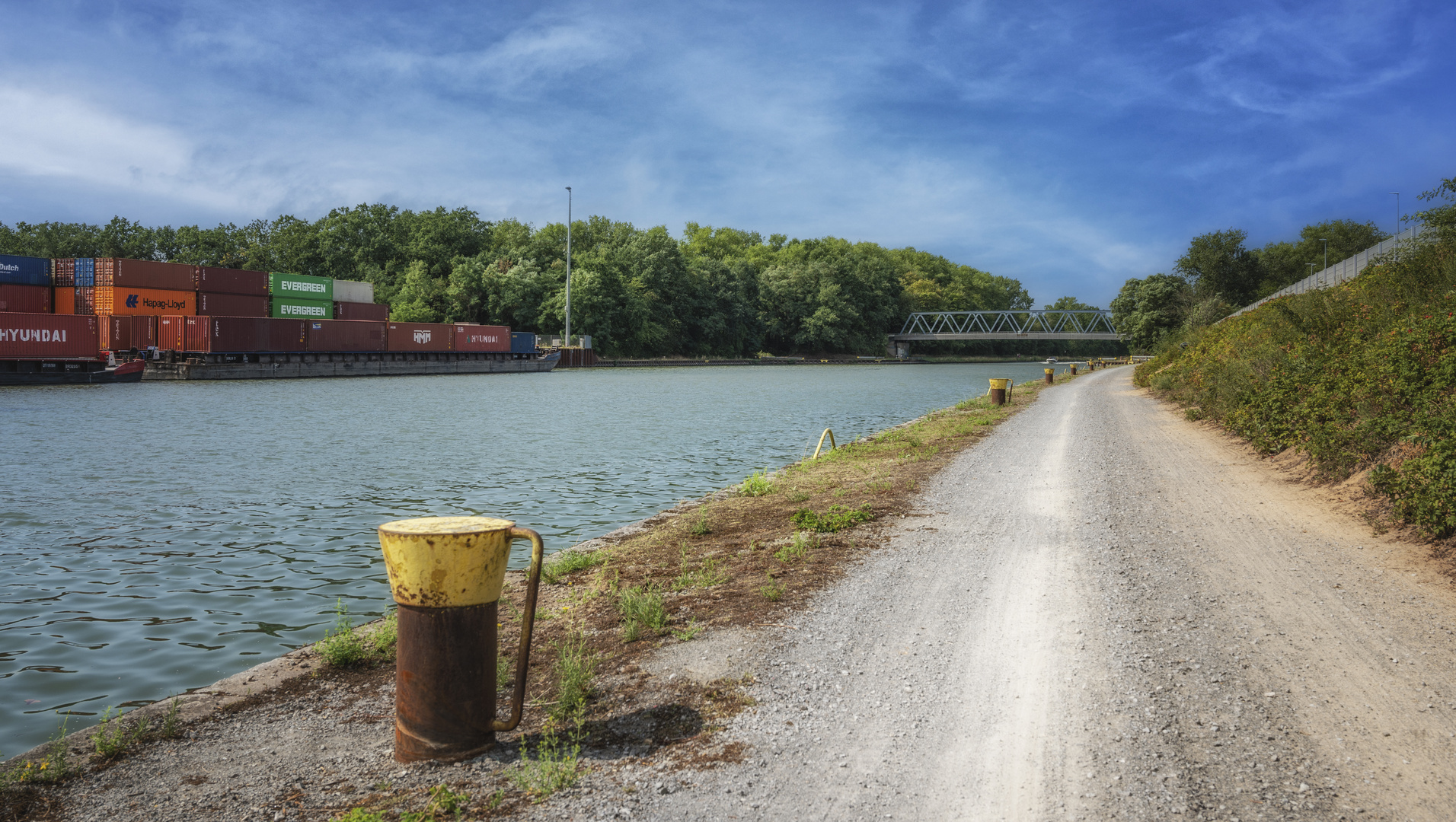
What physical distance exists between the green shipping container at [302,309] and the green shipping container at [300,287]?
12.2 inches

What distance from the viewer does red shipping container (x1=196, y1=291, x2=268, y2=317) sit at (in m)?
56.4

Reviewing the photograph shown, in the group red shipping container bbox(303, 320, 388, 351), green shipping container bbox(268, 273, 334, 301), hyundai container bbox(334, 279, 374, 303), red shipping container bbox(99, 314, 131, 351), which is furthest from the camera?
hyundai container bbox(334, 279, 374, 303)

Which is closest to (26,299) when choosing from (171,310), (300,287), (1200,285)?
(171,310)

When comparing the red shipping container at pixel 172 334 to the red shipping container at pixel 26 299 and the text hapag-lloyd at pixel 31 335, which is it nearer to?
the red shipping container at pixel 26 299

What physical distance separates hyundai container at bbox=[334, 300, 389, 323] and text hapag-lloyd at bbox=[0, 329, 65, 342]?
25.5 metres

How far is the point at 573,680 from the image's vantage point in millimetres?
5188

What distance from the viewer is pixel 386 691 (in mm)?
5715

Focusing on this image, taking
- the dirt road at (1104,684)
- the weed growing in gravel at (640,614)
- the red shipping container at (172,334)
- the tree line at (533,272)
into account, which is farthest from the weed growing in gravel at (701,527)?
the tree line at (533,272)

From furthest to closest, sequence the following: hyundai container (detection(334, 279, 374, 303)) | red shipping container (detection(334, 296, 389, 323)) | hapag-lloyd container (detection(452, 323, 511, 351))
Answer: hyundai container (detection(334, 279, 374, 303)) < hapag-lloyd container (detection(452, 323, 511, 351)) < red shipping container (detection(334, 296, 389, 323))

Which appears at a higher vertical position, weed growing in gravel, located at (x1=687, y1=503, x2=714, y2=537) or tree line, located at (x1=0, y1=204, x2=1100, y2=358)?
tree line, located at (x1=0, y1=204, x2=1100, y2=358)

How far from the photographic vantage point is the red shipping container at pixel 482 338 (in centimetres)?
7075

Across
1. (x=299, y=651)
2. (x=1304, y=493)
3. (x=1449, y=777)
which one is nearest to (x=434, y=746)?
(x=299, y=651)

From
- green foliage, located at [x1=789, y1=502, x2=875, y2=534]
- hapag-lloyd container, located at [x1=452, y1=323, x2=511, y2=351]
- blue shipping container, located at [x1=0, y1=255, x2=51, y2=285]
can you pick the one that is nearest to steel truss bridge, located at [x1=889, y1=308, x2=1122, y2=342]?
hapag-lloyd container, located at [x1=452, y1=323, x2=511, y2=351]

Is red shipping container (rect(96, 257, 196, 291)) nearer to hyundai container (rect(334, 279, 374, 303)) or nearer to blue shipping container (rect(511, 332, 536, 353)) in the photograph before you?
hyundai container (rect(334, 279, 374, 303))
